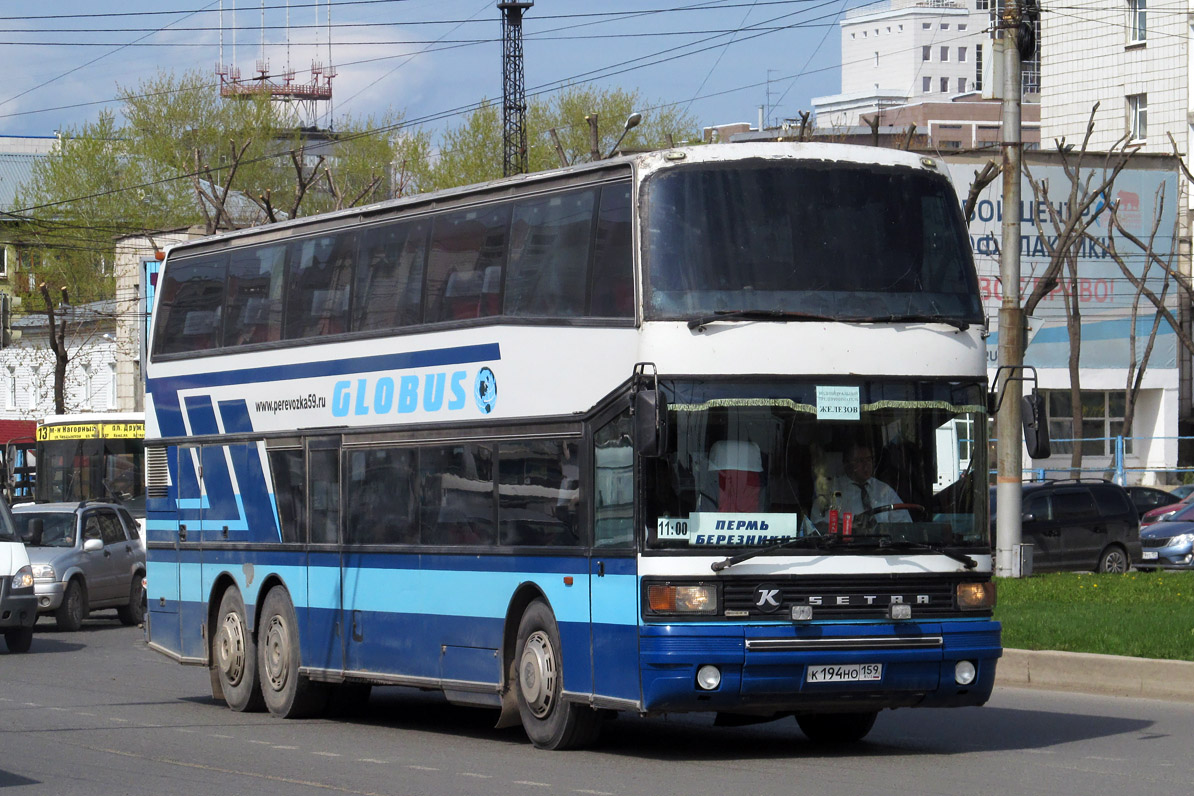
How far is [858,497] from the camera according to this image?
11.2 metres

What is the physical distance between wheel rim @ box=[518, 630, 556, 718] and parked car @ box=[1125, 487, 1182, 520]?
27.5 meters

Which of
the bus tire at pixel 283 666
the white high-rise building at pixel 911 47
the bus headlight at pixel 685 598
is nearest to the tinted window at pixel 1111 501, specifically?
the bus tire at pixel 283 666

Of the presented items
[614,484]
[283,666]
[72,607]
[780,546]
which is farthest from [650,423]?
[72,607]

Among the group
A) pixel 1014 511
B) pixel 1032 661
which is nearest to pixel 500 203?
pixel 1032 661

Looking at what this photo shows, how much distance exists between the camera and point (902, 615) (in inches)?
442

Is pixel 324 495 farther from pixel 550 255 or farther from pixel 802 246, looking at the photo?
pixel 802 246

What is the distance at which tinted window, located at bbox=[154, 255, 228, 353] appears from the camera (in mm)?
16266

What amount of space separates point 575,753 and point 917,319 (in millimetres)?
3519

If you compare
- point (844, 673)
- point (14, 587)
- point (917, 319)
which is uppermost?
point (917, 319)

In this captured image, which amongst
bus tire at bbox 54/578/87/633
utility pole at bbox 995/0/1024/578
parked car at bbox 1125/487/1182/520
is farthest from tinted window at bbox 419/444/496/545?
parked car at bbox 1125/487/1182/520

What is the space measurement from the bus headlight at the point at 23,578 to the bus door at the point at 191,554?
5.18m

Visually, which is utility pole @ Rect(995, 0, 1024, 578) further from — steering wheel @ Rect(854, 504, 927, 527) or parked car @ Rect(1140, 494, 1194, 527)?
parked car @ Rect(1140, 494, 1194, 527)

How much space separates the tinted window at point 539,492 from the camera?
38.8 feet

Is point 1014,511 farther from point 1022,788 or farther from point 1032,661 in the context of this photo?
point 1022,788
